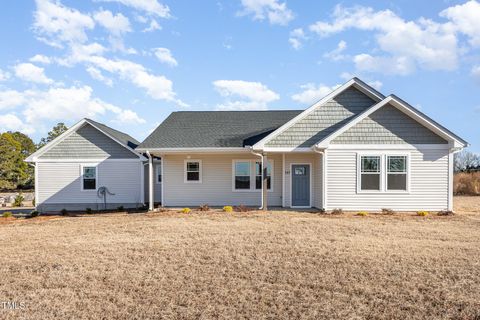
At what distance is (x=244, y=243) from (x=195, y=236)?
165 cm

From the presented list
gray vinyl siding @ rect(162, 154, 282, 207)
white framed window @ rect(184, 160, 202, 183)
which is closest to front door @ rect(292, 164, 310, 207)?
gray vinyl siding @ rect(162, 154, 282, 207)

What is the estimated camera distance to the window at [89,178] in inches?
709

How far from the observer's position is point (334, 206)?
46.9 feet

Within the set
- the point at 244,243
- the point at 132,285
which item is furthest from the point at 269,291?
the point at 244,243

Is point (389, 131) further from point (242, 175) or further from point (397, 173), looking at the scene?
point (242, 175)

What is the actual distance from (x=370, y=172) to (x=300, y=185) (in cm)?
318

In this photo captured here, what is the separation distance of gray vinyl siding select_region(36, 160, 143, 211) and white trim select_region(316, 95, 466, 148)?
32.5 ft

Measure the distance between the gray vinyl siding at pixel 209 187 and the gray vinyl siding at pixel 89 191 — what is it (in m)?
2.26

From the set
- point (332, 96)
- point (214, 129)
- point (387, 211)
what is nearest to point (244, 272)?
point (387, 211)

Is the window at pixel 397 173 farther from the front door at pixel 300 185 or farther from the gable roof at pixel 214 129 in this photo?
the gable roof at pixel 214 129

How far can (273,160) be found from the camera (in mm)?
16469

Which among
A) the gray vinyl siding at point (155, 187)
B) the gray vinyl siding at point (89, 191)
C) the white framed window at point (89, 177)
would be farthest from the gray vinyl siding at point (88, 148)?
the gray vinyl siding at point (155, 187)

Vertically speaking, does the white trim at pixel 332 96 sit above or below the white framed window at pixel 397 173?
above

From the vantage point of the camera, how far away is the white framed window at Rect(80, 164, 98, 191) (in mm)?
17969
